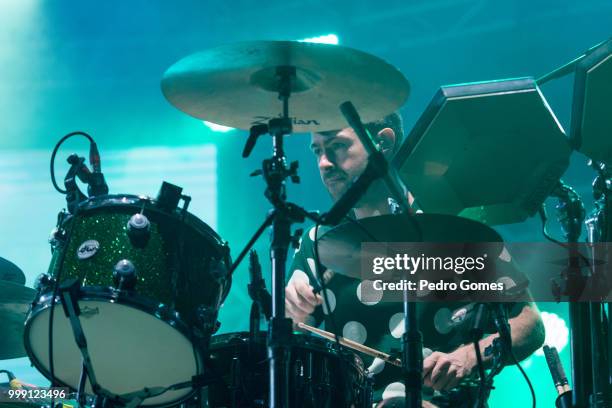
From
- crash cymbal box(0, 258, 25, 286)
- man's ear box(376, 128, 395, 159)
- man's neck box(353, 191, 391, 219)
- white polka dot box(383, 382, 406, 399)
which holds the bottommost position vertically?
white polka dot box(383, 382, 406, 399)

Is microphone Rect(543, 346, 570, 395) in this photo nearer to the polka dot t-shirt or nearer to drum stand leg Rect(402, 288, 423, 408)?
drum stand leg Rect(402, 288, 423, 408)

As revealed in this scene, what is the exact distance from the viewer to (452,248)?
228 cm

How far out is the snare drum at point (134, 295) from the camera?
220 centimetres

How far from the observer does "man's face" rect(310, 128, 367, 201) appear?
3.67 meters

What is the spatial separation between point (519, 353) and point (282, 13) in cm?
368

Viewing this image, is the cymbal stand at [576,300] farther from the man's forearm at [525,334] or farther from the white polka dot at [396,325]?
the white polka dot at [396,325]

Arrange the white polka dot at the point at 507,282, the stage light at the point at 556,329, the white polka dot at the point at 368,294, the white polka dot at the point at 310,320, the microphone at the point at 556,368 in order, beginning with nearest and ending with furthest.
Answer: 1. the microphone at the point at 556,368
2. the white polka dot at the point at 507,282
3. the white polka dot at the point at 368,294
4. the white polka dot at the point at 310,320
5. the stage light at the point at 556,329

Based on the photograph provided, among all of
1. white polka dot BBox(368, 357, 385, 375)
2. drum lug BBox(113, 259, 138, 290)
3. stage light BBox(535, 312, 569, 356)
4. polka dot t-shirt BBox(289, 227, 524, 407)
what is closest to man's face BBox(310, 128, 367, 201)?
polka dot t-shirt BBox(289, 227, 524, 407)

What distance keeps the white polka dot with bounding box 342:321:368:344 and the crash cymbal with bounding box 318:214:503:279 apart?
0.96m

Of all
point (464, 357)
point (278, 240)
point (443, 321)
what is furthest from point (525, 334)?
point (278, 240)

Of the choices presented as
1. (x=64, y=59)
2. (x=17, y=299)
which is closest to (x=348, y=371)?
(x=17, y=299)

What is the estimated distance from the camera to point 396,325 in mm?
3207

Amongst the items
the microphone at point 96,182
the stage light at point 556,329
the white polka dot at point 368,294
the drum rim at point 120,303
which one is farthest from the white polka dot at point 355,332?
the stage light at point 556,329

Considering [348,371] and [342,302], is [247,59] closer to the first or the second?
[348,371]
